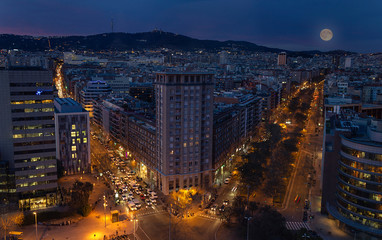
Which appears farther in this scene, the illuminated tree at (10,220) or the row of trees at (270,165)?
the row of trees at (270,165)

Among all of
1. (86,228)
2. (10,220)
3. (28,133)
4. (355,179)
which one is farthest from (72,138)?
(355,179)

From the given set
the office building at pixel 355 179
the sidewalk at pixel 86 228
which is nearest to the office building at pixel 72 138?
the sidewalk at pixel 86 228

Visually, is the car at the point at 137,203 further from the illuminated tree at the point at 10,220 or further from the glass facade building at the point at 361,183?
the glass facade building at the point at 361,183

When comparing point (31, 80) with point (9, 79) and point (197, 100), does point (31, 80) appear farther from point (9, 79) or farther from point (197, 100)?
point (197, 100)

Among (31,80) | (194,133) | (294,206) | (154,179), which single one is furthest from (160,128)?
(294,206)

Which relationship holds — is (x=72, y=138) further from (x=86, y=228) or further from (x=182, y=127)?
(x=86, y=228)

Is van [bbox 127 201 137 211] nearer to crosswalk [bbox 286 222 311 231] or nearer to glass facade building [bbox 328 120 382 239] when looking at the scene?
crosswalk [bbox 286 222 311 231]

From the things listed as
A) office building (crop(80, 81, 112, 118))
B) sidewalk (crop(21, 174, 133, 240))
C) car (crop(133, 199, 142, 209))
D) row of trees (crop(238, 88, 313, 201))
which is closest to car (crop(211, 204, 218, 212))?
row of trees (crop(238, 88, 313, 201))
